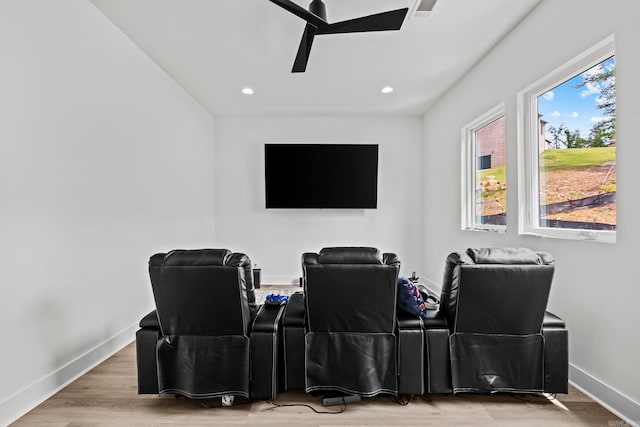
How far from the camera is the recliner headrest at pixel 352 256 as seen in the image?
1.98 meters

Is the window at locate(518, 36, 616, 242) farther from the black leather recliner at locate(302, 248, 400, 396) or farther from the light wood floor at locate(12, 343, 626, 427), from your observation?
the black leather recliner at locate(302, 248, 400, 396)

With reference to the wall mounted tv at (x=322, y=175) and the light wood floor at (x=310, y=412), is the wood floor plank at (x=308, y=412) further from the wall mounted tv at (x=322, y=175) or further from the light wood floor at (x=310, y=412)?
the wall mounted tv at (x=322, y=175)

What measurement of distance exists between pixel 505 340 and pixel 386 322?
0.70 metres

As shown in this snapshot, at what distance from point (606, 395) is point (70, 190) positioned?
12.4 ft

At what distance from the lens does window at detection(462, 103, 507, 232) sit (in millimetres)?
3555

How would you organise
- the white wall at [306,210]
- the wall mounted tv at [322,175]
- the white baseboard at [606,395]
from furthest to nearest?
the white wall at [306,210], the wall mounted tv at [322,175], the white baseboard at [606,395]

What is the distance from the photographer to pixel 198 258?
195 cm

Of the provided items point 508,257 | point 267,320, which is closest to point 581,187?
point 508,257

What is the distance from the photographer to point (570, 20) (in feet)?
7.80

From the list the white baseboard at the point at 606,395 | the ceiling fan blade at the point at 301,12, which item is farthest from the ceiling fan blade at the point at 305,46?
the white baseboard at the point at 606,395

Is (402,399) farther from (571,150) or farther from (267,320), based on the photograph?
(571,150)

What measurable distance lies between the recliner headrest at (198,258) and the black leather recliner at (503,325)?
1.33 metres

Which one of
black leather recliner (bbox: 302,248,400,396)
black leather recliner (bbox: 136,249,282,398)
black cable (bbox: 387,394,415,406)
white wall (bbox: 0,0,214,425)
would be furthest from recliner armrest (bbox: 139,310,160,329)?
black cable (bbox: 387,394,415,406)

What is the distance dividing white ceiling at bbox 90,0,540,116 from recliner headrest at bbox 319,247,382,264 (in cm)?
177
